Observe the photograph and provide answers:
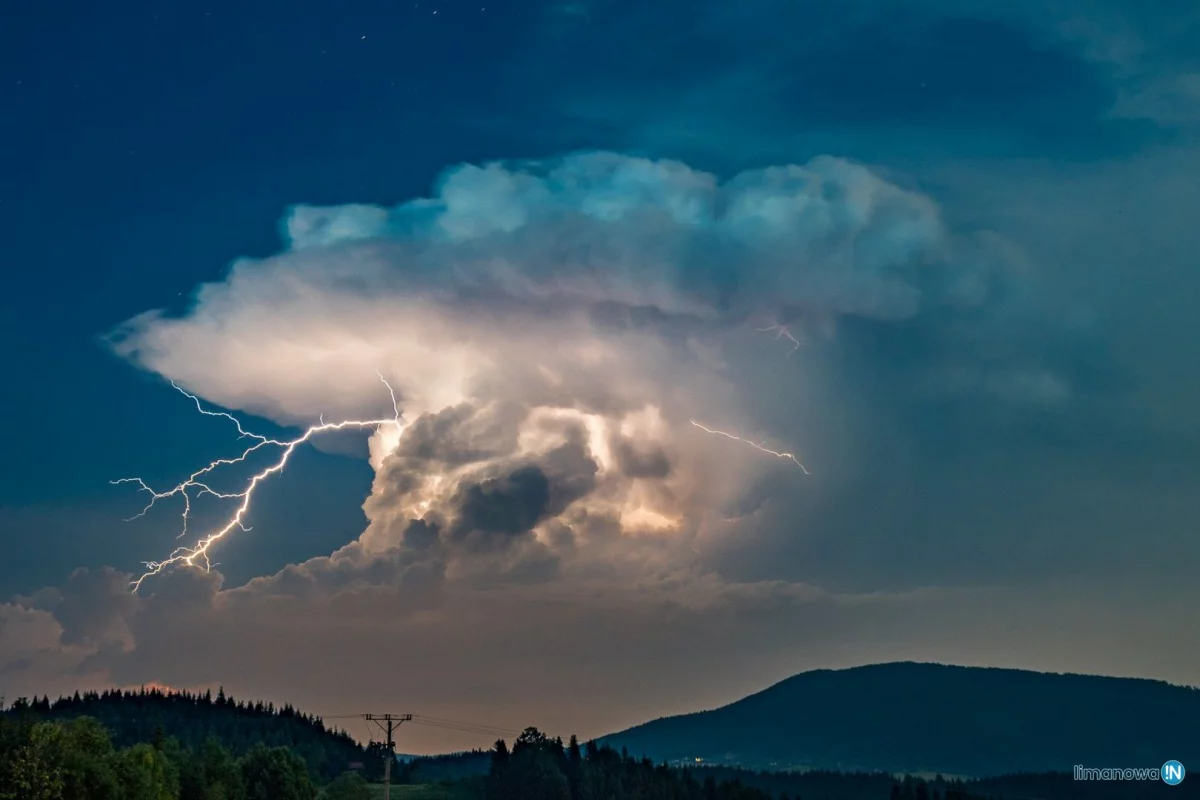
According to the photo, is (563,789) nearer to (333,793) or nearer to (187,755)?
(333,793)

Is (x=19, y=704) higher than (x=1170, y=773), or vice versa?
(x=19, y=704)

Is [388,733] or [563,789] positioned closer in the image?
[388,733]

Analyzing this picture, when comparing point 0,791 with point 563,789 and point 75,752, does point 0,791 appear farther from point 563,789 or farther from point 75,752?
point 563,789

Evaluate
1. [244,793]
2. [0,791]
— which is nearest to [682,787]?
[244,793]

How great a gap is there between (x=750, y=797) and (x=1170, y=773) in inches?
2681

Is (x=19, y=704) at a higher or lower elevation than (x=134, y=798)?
higher

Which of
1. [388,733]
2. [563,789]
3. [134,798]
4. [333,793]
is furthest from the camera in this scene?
[563,789]

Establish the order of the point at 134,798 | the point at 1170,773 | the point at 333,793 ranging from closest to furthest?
the point at 134,798 < the point at 1170,773 < the point at 333,793

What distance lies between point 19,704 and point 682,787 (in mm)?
129787

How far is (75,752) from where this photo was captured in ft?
259

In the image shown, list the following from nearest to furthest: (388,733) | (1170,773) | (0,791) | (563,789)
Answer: (0,791) < (388,733) < (1170,773) < (563,789)

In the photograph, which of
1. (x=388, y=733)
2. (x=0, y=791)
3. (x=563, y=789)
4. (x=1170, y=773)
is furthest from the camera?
(x=563, y=789)

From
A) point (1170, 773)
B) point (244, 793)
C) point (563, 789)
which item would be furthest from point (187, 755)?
point (1170, 773)

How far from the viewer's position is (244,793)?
126 m
